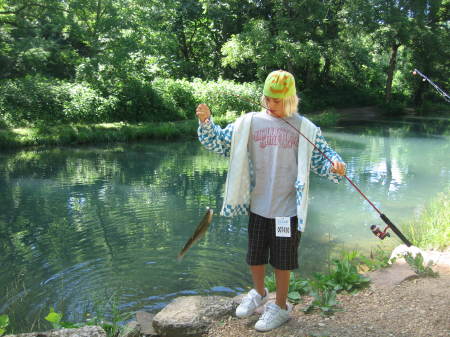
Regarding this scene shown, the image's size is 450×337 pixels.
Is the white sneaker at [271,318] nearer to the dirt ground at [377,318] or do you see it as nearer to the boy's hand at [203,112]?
the dirt ground at [377,318]

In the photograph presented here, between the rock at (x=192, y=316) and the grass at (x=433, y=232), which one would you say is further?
the grass at (x=433, y=232)

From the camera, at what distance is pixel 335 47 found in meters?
25.1

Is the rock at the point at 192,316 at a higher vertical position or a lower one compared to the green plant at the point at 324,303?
lower

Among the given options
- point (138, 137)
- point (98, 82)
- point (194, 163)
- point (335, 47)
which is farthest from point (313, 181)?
point (335, 47)

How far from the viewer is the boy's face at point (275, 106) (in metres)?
2.66

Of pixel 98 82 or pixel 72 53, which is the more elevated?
pixel 72 53

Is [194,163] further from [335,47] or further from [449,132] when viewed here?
[335,47]

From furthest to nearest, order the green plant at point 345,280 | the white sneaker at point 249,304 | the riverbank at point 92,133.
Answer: the riverbank at point 92,133
the green plant at point 345,280
the white sneaker at point 249,304

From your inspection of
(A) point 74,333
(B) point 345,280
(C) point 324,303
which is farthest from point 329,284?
(A) point 74,333

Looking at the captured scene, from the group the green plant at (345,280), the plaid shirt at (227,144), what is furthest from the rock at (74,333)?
the green plant at (345,280)

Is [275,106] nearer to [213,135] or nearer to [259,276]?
[213,135]

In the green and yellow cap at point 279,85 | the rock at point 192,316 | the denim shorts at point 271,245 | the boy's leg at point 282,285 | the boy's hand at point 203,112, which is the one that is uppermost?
the green and yellow cap at point 279,85

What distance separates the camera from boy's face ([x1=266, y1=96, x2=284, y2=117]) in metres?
2.66

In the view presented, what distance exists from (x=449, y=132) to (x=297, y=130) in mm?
19022
